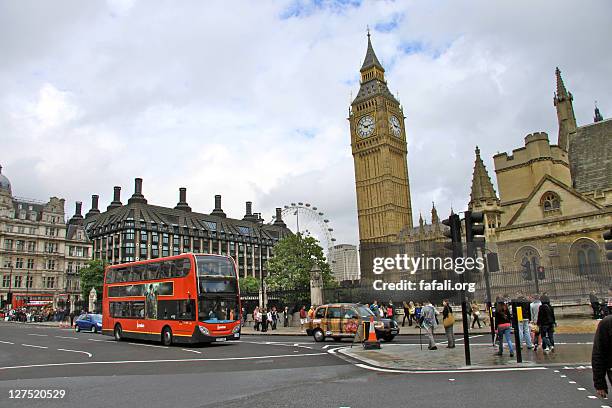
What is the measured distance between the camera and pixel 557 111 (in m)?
45.9

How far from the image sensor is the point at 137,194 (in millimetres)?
104875

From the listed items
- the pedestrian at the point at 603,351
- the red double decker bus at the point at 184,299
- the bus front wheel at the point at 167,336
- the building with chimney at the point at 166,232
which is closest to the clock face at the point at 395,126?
the building with chimney at the point at 166,232

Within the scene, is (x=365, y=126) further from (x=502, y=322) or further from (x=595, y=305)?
(x=502, y=322)

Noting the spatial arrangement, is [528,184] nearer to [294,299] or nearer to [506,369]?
[294,299]

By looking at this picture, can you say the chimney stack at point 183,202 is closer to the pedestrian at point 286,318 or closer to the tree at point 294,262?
the tree at point 294,262

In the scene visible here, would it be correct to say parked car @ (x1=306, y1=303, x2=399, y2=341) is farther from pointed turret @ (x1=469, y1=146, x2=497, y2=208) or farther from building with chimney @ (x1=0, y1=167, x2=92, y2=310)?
building with chimney @ (x1=0, y1=167, x2=92, y2=310)

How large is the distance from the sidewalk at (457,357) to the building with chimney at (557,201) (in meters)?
11.4

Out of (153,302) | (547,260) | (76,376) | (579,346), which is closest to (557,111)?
(547,260)

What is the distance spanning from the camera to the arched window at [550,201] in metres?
33.2

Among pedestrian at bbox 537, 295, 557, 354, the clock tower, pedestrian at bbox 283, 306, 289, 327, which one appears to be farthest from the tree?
the clock tower

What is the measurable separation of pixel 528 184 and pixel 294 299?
71.2 ft

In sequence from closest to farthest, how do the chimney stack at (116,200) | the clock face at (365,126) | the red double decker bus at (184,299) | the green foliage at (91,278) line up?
the red double decker bus at (184,299), the green foliage at (91,278), the clock face at (365,126), the chimney stack at (116,200)

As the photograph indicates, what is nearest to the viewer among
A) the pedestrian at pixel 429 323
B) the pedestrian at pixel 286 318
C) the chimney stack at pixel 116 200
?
the pedestrian at pixel 429 323

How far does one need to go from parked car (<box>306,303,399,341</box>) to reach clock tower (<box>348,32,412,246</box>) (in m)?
74.3
